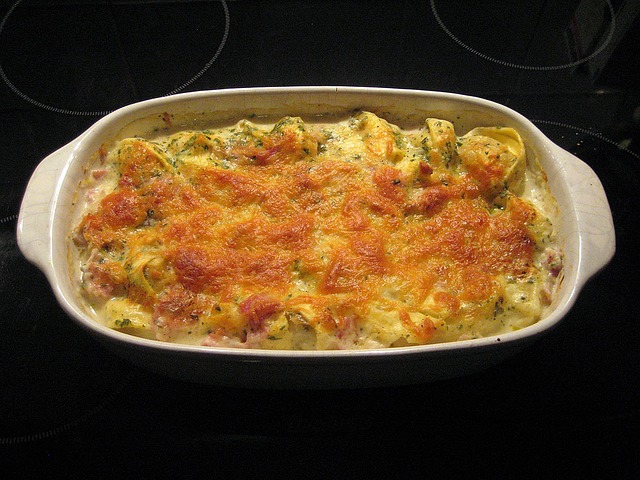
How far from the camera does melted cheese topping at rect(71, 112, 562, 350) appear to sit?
1.84 metres

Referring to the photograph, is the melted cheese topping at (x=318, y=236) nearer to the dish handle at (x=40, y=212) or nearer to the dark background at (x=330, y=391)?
the dish handle at (x=40, y=212)

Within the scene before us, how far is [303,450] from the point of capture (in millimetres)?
1938

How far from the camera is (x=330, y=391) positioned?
2045mm

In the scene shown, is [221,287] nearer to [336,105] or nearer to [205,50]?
[336,105]

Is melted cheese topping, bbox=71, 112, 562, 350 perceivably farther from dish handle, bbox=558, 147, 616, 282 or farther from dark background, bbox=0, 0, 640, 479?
dark background, bbox=0, 0, 640, 479

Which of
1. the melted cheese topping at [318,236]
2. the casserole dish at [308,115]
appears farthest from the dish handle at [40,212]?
the melted cheese topping at [318,236]

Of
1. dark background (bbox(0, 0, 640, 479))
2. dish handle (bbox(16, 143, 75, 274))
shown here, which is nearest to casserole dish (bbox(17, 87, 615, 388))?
dish handle (bbox(16, 143, 75, 274))

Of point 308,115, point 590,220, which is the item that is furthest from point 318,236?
point 590,220

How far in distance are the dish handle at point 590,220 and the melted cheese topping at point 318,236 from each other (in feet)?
0.42

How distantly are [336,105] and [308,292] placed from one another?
3.05ft

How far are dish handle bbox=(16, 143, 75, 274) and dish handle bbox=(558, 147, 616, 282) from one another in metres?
1.84

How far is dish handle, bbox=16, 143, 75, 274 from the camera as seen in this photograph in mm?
1877

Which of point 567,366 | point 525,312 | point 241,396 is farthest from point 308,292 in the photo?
point 567,366

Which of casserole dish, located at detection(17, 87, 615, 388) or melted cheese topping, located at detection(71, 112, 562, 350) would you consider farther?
melted cheese topping, located at detection(71, 112, 562, 350)
